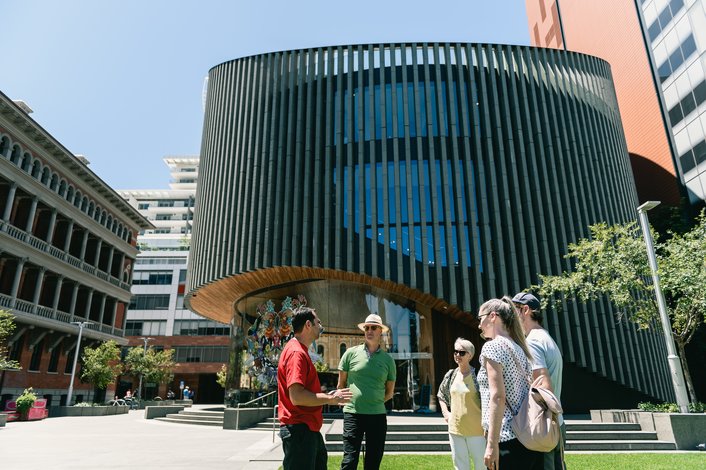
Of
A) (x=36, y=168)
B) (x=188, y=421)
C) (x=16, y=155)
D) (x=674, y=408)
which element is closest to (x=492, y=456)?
(x=674, y=408)

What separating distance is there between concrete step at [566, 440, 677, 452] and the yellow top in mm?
7144

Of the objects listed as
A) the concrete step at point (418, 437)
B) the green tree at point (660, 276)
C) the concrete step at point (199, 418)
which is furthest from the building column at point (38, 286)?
the green tree at point (660, 276)

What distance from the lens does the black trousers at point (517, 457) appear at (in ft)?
10.1

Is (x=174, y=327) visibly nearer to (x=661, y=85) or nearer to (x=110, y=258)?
(x=110, y=258)

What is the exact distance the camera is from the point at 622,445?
10.9 metres

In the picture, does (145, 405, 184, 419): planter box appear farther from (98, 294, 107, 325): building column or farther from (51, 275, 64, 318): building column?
(98, 294, 107, 325): building column

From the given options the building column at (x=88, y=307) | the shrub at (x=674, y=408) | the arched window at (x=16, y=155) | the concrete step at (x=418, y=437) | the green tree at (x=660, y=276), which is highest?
the arched window at (x=16, y=155)

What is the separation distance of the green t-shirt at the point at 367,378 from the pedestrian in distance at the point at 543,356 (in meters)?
1.66

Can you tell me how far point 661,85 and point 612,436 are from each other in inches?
1122

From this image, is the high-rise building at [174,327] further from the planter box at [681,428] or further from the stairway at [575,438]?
the planter box at [681,428]

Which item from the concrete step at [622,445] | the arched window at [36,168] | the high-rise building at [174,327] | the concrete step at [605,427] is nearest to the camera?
the concrete step at [622,445]

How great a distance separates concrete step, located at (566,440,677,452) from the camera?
1080cm

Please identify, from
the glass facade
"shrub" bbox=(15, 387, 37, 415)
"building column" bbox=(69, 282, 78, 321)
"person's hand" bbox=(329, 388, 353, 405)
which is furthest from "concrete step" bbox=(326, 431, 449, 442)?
"building column" bbox=(69, 282, 78, 321)

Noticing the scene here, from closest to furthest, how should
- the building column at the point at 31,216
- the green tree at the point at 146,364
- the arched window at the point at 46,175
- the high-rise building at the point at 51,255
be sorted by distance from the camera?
the high-rise building at the point at 51,255 < the building column at the point at 31,216 < the arched window at the point at 46,175 < the green tree at the point at 146,364
